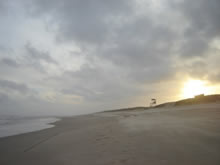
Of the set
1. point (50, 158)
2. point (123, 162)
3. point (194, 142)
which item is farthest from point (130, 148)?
point (50, 158)

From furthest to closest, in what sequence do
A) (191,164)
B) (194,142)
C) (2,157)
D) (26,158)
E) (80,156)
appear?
(2,157) < (26,158) < (80,156) < (194,142) < (191,164)

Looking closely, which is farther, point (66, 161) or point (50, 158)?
point (50, 158)

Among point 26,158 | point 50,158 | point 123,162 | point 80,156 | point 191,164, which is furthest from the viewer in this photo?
point 26,158

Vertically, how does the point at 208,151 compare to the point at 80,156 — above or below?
above

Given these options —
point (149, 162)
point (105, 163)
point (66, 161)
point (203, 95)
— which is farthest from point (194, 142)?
point (203, 95)

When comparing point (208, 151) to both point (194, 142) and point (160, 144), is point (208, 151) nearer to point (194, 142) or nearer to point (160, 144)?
point (194, 142)

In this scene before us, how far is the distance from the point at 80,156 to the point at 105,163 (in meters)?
1.37

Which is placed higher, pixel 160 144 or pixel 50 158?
pixel 160 144

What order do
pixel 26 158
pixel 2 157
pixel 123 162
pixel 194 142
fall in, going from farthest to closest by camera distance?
pixel 2 157, pixel 26 158, pixel 194 142, pixel 123 162

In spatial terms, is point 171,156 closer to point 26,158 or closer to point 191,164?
point 191,164

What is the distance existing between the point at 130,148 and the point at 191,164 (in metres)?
2.04

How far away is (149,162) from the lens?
346cm

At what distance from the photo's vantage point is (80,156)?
475 cm

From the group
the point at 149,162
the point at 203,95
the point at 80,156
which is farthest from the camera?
the point at 203,95
